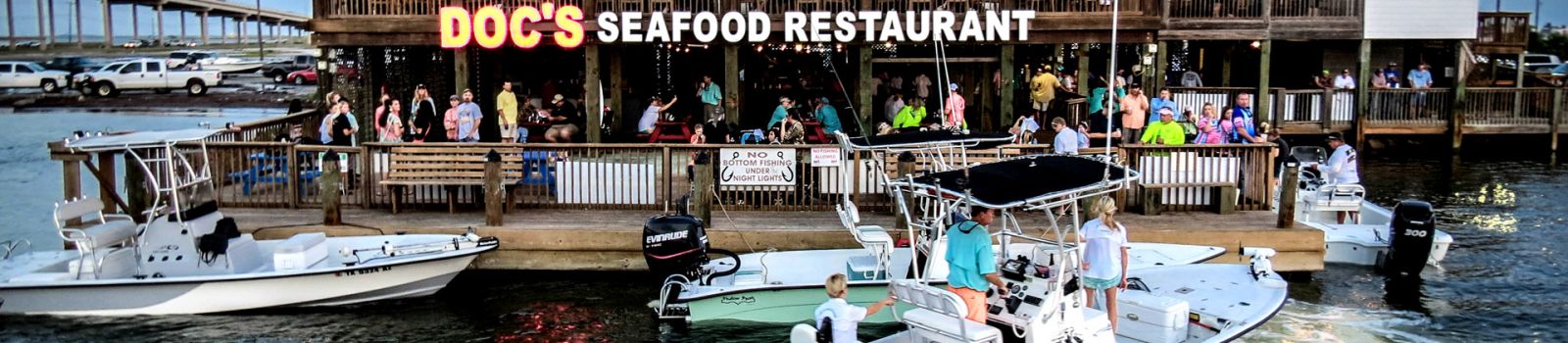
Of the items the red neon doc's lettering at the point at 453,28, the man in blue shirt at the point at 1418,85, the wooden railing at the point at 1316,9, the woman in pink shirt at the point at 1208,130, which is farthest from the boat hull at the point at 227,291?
the man in blue shirt at the point at 1418,85

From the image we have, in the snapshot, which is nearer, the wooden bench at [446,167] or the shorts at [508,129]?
the wooden bench at [446,167]

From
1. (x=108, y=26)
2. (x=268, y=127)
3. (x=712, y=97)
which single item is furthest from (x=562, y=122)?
(x=108, y=26)

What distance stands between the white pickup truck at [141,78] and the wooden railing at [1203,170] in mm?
42198

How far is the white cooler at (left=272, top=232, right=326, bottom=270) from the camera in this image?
45.4 feet

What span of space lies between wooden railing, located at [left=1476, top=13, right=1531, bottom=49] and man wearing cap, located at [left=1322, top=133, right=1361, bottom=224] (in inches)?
690

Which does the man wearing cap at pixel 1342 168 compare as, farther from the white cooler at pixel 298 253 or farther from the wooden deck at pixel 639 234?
the white cooler at pixel 298 253

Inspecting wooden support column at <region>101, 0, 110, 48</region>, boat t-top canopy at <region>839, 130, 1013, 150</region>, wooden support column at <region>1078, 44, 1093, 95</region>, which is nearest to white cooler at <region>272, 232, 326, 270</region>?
boat t-top canopy at <region>839, 130, 1013, 150</region>

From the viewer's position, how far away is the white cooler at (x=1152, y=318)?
36.2ft

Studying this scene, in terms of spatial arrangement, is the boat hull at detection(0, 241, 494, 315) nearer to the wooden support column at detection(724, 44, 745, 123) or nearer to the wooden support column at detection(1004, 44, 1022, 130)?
the wooden support column at detection(724, 44, 745, 123)

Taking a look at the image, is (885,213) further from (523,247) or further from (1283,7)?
(1283,7)

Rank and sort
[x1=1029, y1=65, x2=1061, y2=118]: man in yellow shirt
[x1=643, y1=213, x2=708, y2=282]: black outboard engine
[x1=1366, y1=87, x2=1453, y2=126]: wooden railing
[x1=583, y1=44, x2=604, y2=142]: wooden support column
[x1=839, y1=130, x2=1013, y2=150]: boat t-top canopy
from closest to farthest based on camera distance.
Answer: [x1=839, y1=130, x2=1013, y2=150]: boat t-top canopy
[x1=643, y1=213, x2=708, y2=282]: black outboard engine
[x1=583, y1=44, x2=604, y2=142]: wooden support column
[x1=1029, y1=65, x2=1061, y2=118]: man in yellow shirt
[x1=1366, y1=87, x2=1453, y2=126]: wooden railing

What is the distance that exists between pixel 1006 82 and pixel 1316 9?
34.9 ft

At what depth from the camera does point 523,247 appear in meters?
15.5

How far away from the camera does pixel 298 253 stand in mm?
13852
